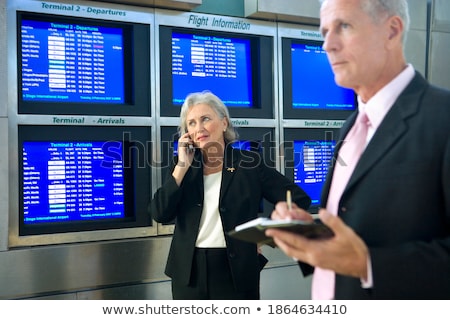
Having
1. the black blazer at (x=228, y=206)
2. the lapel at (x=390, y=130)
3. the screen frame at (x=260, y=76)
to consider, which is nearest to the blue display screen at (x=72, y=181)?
the black blazer at (x=228, y=206)

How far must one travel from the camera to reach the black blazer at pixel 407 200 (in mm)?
1066

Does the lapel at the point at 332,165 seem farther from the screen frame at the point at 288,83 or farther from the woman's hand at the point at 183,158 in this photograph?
the screen frame at the point at 288,83

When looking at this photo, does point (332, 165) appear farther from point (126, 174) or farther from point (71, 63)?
point (71, 63)

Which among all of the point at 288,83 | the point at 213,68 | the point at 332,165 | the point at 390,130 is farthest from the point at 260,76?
the point at 390,130

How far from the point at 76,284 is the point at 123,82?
1.29 m

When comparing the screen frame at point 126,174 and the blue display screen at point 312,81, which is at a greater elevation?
the blue display screen at point 312,81

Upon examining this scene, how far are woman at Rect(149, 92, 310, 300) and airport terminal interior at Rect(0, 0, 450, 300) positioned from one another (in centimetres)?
59

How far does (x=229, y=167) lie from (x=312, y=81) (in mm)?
1484

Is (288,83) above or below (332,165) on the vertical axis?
above

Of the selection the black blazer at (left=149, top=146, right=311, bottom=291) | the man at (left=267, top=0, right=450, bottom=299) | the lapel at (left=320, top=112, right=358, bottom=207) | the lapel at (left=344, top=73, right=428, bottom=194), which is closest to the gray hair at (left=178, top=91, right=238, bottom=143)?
the black blazer at (left=149, top=146, right=311, bottom=291)

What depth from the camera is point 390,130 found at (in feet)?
Answer: 3.78

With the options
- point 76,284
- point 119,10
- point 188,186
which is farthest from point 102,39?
point 76,284

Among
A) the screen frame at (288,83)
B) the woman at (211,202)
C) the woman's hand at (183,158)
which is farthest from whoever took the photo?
the screen frame at (288,83)

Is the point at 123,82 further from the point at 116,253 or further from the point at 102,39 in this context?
the point at 116,253
